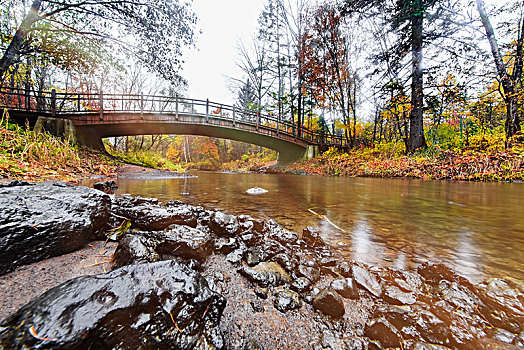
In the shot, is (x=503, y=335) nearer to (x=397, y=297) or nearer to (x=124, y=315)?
(x=397, y=297)

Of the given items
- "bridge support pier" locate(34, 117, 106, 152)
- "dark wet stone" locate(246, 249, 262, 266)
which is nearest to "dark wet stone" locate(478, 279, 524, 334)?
"dark wet stone" locate(246, 249, 262, 266)

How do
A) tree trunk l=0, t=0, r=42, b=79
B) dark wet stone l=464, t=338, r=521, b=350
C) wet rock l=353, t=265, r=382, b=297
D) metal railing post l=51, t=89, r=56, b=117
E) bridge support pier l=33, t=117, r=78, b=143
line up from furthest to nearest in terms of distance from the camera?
1. metal railing post l=51, t=89, r=56, b=117
2. bridge support pier l=33, t=117, r=78, b=143
3. tree trunk l=0, t=0, r=42, b=79
4. wet rock l=353, t=265, r=382, b=297
5. dark wet stone l=464, t=338, r=521, b=350

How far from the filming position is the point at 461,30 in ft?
28.9

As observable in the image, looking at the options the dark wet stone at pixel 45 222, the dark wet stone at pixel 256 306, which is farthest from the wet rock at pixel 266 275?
the dark wet stone at pixel 45 222

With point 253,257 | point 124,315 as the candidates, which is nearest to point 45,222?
point 124,315

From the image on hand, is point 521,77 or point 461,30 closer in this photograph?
point 521,77

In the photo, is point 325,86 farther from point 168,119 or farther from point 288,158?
point 168,119

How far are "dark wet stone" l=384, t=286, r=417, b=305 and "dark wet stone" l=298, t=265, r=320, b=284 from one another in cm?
36

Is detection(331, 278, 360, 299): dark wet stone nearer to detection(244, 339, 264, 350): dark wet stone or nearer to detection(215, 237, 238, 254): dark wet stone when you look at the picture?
detection(244, 339, 264, 350): dark wet stone

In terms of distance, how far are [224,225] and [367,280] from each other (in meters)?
1.18

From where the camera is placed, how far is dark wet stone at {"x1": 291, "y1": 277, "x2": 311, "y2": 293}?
1.09 metres

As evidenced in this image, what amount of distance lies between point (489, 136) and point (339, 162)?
6555mm

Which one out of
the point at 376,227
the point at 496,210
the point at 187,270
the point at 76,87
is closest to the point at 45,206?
the point at 187,270

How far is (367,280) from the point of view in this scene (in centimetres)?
112
